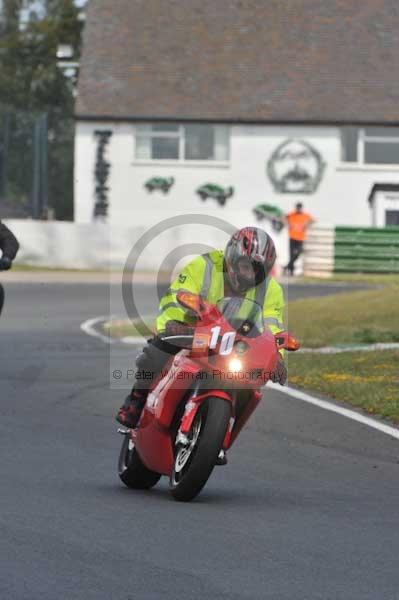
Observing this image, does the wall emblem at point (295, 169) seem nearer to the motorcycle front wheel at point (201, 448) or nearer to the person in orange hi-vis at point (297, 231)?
the person in orange hi-vis at point (297, 231)

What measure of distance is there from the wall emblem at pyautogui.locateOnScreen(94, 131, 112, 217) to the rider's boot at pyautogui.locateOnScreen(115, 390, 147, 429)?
40433mm

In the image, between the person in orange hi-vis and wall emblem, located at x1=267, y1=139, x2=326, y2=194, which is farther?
wall emblem, located at x1=267, y1=139, x2=326, y2=194

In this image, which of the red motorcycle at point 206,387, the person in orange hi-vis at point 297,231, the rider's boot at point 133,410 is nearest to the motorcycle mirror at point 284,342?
the red motorcycle at point 206,387

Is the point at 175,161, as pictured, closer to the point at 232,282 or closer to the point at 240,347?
the point at 232,282

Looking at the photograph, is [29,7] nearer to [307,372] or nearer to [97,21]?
[97,21]

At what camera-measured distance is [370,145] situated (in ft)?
166

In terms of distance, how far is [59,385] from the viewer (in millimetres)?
16156

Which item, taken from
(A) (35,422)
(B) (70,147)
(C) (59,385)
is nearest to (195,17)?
(B) (70,147)

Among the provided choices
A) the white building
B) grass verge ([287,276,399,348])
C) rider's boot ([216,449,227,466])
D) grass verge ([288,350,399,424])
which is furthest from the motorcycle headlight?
the white building

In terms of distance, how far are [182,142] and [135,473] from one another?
135 feet

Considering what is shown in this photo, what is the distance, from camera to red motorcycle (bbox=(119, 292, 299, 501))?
8609mm

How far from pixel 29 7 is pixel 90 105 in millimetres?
30848

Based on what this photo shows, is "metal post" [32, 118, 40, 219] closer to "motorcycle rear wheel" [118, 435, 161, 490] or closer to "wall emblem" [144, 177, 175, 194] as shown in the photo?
"wall emblem" [144, 177, 175, 194]

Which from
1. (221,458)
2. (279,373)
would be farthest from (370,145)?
(221,458)
